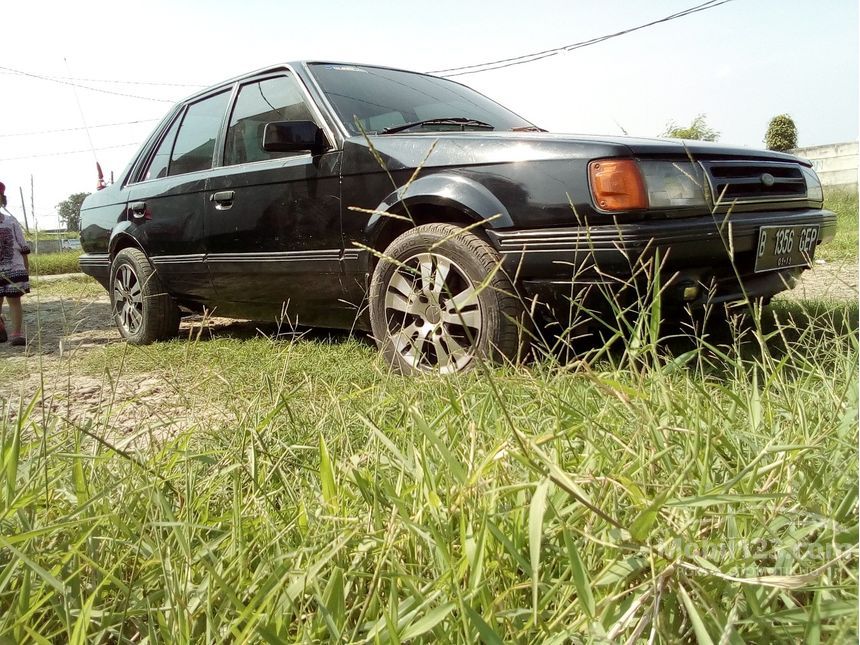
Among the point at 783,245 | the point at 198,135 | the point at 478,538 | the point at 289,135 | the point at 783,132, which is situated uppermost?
→ the point at 783,132

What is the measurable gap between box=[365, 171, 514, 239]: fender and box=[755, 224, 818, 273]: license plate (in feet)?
3.32

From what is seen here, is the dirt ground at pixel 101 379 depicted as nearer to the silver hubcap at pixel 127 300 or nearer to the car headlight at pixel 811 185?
the silver hubcap at pixel 127 300

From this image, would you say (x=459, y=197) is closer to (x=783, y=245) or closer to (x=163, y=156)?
(x=783, y=245)

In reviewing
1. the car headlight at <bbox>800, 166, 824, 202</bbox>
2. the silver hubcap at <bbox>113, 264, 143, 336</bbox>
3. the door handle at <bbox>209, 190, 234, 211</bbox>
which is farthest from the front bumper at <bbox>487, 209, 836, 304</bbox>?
the silver hubcap at <bbox>113, 264, 143, 336</bbox>

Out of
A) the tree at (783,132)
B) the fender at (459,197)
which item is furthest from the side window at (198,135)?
the tree at (783,132)

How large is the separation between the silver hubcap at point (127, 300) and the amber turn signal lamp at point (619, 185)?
11.3 ft

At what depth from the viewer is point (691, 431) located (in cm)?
109

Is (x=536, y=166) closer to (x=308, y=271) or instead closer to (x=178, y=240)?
(x=308, y=271)

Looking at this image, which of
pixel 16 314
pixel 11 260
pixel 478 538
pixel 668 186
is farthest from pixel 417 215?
pixel 11 260

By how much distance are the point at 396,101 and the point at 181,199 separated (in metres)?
1.62

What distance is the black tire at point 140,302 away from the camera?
4.68 m

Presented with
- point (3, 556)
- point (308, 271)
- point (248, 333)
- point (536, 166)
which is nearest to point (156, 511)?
point (3, 556)

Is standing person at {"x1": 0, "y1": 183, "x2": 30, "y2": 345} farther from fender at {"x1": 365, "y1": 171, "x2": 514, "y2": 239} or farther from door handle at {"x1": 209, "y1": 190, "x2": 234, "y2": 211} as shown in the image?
fender at {"x1": 365, "y1": 171, "x2": 514, "y2": 239}

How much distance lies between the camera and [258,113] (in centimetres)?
397
